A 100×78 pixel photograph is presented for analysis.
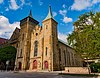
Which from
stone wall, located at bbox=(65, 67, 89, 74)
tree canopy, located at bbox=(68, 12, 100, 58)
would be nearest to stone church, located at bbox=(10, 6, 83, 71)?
stone wall, located at bbox=(65, 67, 89, 74)

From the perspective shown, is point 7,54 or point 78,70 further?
point 7,54

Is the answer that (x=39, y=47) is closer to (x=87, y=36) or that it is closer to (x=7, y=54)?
(x=7, y=54)

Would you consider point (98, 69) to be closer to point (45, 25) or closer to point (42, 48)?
point (42, 48)

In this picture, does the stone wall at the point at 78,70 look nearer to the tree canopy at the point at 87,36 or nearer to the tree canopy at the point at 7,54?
the tree canopy at the point at 87,36

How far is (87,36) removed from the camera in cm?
2211

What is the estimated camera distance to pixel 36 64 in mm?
36688

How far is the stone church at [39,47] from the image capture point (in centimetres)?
3440

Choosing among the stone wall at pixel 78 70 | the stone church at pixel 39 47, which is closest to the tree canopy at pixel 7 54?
the stone church at pixel 39 47

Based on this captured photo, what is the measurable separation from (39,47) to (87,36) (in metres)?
18.9

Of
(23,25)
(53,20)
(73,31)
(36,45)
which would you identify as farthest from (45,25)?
(73,31)

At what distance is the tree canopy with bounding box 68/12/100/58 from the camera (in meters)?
21.3

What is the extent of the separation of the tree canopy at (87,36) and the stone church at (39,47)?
303 inches

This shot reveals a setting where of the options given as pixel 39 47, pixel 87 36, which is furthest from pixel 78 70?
pixel 39 47

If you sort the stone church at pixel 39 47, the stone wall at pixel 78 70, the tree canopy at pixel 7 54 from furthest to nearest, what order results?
1. the tree canopy at pixel 7 54
2. the stone church at pixel 39 47
3. the stone wall at pixel 78 70
